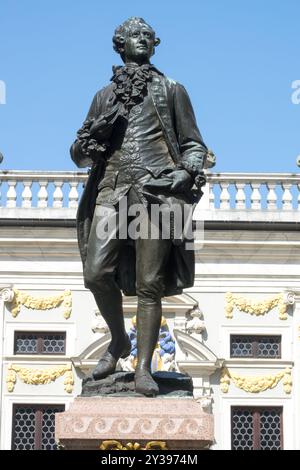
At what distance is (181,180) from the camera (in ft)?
35.2

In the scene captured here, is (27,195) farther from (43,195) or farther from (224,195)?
(224,195)

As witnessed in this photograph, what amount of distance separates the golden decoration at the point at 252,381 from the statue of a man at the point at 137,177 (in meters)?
18.0

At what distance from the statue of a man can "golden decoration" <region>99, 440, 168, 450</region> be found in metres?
0.54

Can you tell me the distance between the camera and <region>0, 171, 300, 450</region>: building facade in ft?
94.6

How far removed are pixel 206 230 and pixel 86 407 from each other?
1900cm

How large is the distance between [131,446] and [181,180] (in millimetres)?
1777

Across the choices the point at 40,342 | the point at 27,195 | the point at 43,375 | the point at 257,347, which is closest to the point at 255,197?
the point at 257,347

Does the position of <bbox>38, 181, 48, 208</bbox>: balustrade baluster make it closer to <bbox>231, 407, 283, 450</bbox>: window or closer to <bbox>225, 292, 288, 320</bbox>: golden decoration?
<bbox>225, 292, 288, 320</bbox>: golden decoration

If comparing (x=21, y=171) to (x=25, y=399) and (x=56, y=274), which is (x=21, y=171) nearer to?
(x=56, y=274)

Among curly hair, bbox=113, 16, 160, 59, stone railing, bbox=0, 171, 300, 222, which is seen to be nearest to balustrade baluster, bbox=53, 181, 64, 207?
stone railing, bbox=0, 171, 300, 222

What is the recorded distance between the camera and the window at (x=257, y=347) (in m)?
29.2

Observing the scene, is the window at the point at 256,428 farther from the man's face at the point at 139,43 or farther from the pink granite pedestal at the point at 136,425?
the pink granite pedestal at the point at 136,425

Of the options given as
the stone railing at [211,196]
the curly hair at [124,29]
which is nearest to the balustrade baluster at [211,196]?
the stone railing at [211,196]

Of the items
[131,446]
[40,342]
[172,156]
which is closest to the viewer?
[131,446]
